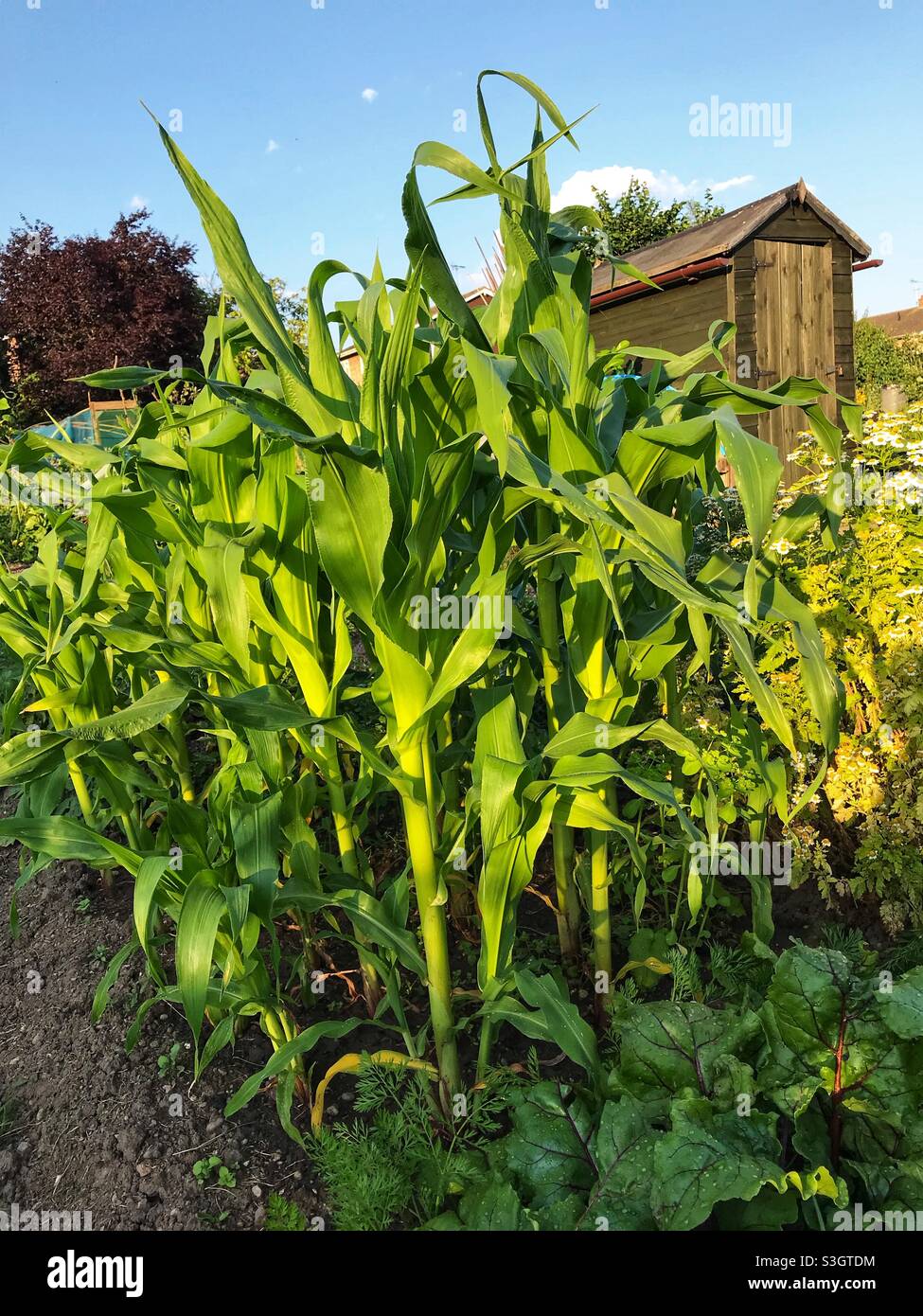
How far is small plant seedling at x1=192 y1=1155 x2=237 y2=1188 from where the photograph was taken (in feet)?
5.49

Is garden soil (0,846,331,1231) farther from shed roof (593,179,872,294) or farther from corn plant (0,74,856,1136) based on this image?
shed roof (593,179,872,294)

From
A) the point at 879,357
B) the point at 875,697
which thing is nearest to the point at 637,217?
the point at 879,357

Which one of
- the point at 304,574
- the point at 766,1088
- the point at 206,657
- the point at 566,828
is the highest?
the point at 304,574

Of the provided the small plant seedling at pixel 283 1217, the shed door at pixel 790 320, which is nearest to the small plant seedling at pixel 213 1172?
the small plant seedling at pixel 283 1217

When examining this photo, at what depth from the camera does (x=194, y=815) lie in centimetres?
169

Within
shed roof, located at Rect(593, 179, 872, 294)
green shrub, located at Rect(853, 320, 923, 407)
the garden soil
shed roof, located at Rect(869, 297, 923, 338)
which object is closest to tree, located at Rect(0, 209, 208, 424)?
shed roof, located at Rect(593, 179, 872, 294)

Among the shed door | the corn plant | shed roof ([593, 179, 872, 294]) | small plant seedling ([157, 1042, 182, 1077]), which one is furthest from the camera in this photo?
the shed door

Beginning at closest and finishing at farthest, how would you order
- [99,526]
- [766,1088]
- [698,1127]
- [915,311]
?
[698,1127] → [766,1088] → [99,526] → [915,311]

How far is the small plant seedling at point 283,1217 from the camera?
1560 mm

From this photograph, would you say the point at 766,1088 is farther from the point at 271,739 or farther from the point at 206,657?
the point at 206,657

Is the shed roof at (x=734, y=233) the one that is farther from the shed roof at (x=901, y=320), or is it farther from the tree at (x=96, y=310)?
the shed roof at (x=901, y=320)
